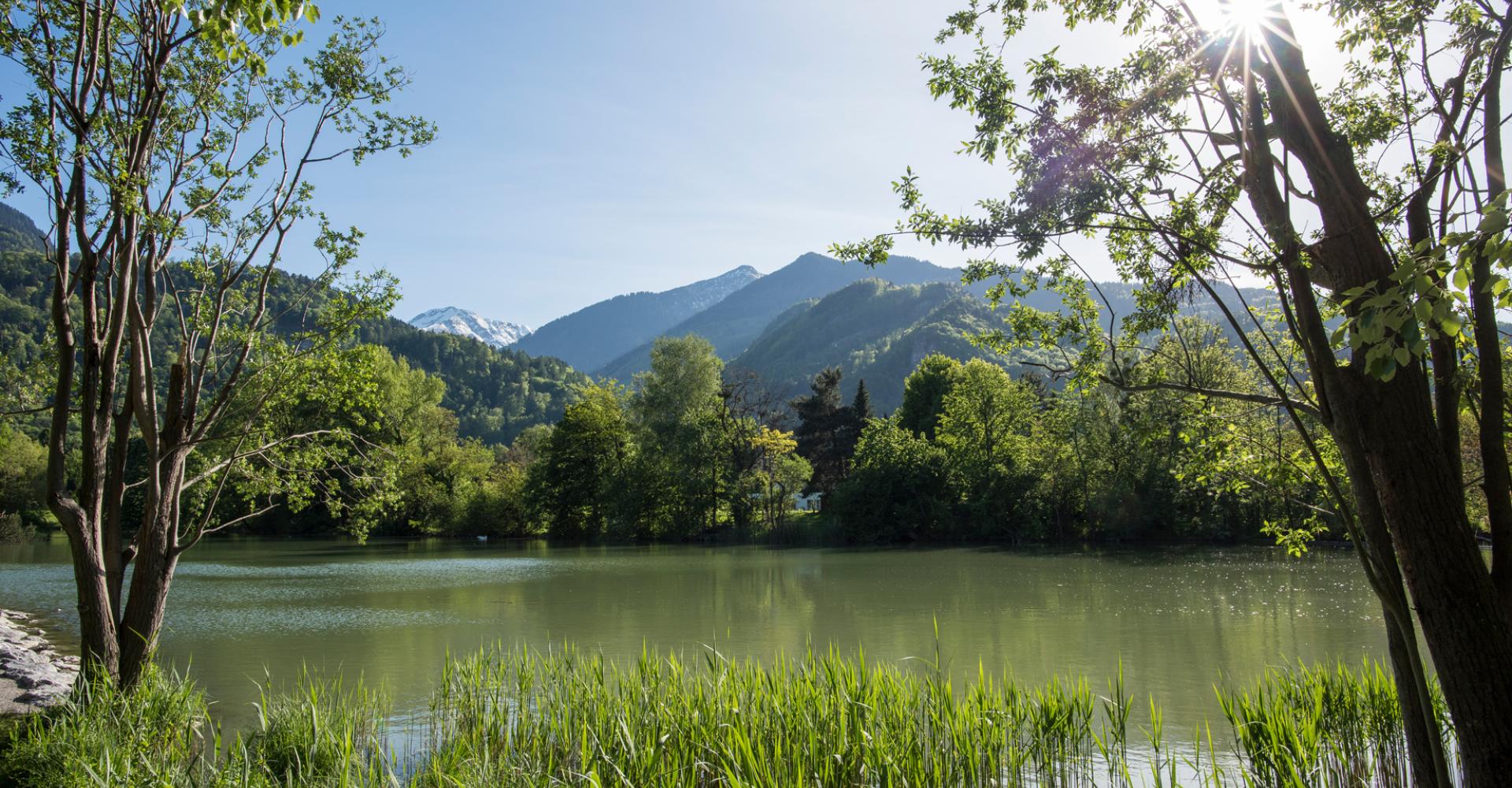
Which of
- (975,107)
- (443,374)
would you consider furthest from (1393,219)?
(443,374)

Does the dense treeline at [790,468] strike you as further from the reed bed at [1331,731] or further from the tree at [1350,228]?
the tree at [1350,228]

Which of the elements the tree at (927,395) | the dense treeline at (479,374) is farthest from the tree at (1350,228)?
the dense treeline at (479,374)

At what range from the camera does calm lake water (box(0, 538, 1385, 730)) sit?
12594mm

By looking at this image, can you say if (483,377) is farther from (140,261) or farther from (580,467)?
(140,261)

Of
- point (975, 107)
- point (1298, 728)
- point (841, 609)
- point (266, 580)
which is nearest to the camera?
point (975, 107)

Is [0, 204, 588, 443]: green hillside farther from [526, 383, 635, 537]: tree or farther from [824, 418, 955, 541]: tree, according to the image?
[824, 418, 955, 541]: tree

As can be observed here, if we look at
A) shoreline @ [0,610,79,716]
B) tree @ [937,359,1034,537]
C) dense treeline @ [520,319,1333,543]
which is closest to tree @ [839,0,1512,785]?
shoreline @ [0,610,79,716]

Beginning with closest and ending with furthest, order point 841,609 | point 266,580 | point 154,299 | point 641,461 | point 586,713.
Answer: point 586,713
point 154,299
point 841,609
point 266,580
point 641,461

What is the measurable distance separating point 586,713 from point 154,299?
5033 mm

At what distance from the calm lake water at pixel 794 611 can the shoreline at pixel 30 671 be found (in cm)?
139

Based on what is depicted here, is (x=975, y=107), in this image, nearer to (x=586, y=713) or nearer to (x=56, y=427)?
(x=586, y=713)

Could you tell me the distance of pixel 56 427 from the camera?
6.71 metres

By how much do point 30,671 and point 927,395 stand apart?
45.7m

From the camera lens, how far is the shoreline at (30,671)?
29.1ft
